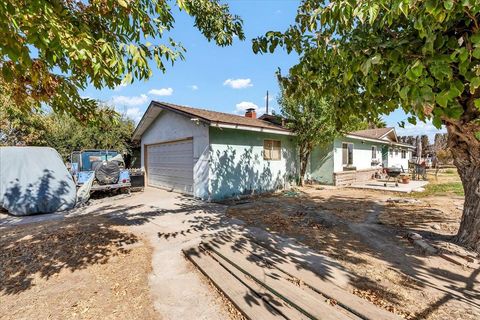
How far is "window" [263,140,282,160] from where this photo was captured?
12.1 meters

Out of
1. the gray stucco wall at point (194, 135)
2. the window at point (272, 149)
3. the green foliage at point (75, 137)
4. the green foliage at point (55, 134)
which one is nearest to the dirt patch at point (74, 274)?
the gray stucco wall at point (194, 135)

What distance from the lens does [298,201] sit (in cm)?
966

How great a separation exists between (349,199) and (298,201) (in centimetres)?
221

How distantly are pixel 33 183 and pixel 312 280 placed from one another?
9.01 m

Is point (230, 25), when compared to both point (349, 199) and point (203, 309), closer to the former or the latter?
point (203, 309)

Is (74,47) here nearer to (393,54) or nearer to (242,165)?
(393,54)

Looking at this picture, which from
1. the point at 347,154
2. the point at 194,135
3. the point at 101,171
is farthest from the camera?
the point at 347,154

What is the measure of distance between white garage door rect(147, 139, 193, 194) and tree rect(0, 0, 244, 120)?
7.27 m

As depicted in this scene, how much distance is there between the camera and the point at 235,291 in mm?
3201

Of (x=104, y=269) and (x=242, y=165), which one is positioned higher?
(x=242, y=165)

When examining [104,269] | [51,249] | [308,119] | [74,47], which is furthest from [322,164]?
[74,47]

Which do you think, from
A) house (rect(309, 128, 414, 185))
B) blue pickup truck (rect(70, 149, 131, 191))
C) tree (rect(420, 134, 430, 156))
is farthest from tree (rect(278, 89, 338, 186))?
tree (rect(420, 134, 430, 156))

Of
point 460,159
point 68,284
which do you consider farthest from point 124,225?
point 460,159

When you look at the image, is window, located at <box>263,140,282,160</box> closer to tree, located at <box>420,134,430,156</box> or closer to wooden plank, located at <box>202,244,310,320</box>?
wooden plank, located at <box>202,244,310,320</box>
